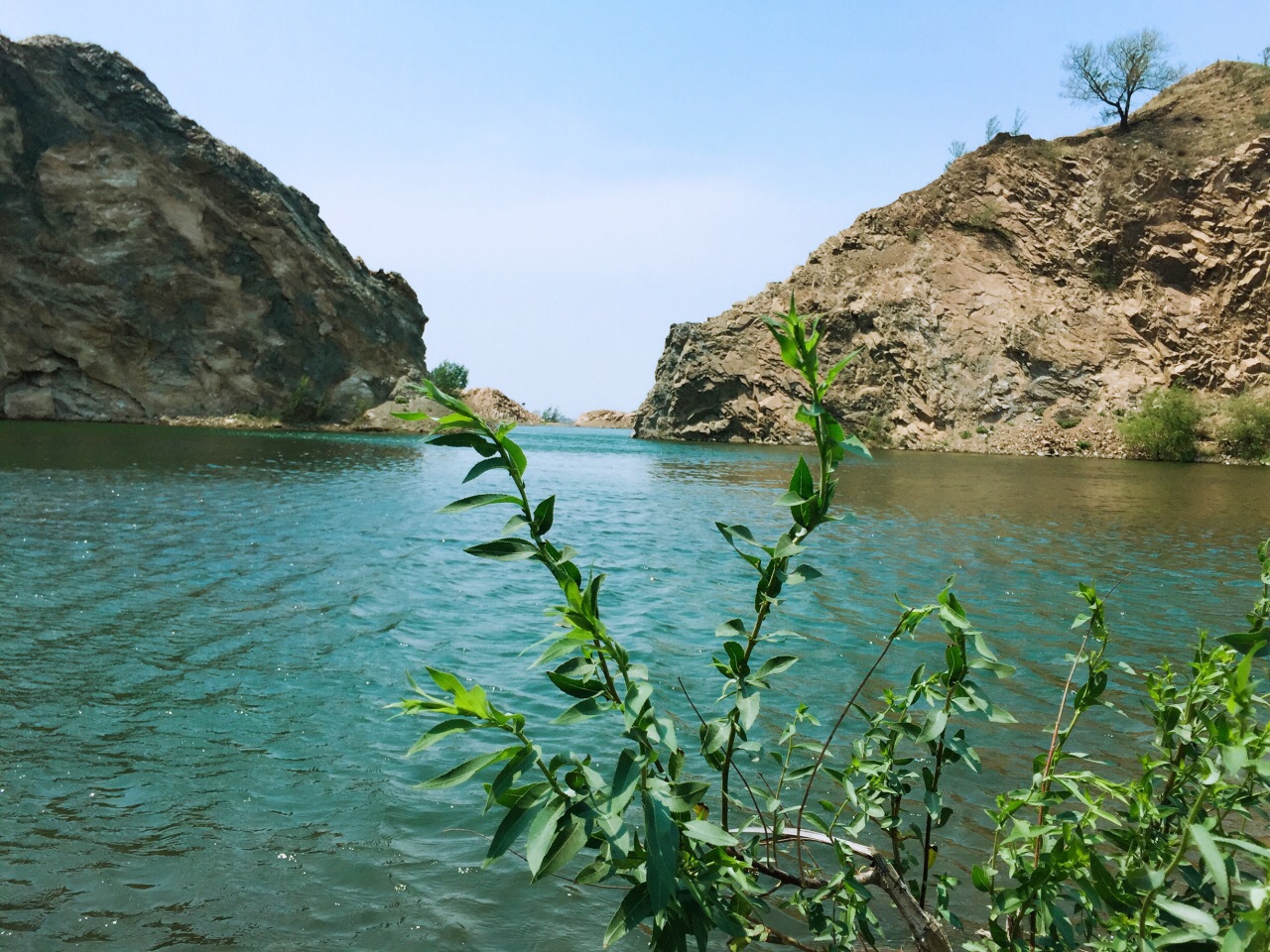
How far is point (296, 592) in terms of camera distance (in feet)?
32.0

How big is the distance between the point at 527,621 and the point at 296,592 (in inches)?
119

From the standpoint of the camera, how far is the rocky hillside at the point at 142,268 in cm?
5628

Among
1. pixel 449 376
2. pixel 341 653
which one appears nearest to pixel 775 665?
pixel 341 653

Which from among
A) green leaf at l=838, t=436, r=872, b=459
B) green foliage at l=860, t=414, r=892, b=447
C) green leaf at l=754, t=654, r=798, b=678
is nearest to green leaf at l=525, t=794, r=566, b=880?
green leaf at l=754, t=654, r=798, b=678

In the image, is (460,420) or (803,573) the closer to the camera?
(460,420)

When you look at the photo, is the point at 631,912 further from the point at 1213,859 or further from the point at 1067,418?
the point at 1067,418

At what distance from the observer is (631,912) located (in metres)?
1.59

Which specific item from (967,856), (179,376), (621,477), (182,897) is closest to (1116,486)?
(621,477)

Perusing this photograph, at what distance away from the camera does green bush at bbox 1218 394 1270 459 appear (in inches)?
1692

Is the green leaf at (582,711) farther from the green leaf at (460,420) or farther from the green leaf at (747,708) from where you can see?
the green leaf at (460,420)

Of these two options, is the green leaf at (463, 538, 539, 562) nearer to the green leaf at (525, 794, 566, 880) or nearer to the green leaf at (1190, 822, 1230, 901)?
the green leaf at (525, 794, 566, 880)

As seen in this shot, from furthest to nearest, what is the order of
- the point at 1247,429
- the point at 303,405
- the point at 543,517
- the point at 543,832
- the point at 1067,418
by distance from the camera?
the point at 303,405 → the point at 1067,418 → the point at 1247,429 → the point at 543,517 → the point at 543,832

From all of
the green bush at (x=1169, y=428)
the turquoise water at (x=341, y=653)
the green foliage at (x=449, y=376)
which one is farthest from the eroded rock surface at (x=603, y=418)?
the turquoise water at (x=341, y=653)

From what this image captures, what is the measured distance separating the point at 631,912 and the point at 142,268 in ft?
231
